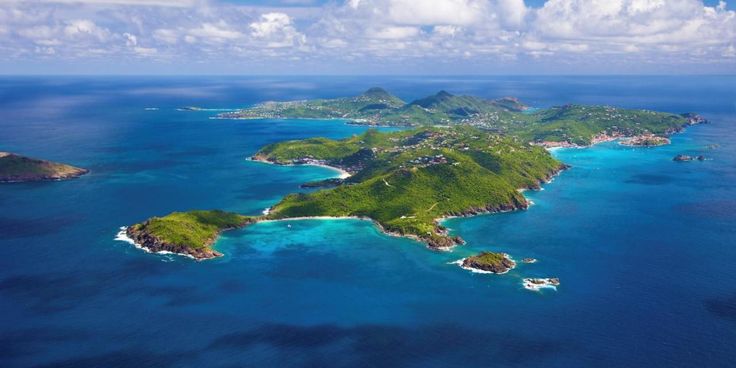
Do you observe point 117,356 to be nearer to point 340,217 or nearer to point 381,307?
point 381,307

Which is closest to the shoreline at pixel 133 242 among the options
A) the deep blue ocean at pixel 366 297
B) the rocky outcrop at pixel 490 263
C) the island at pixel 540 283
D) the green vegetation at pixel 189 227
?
the green vegetation at pixel 189 227

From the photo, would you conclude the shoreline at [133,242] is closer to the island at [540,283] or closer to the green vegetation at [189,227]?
the green vegetation at [189,227]

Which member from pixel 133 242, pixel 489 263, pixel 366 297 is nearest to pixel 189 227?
pixel 133 242

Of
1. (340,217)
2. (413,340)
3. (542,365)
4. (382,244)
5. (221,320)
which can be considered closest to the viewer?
(542,365)

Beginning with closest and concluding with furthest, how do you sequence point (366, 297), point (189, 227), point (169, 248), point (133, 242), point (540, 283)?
point (366, 297) → point (540, 283) → point (169, 248) → point (133, 242) → point (189, 227)

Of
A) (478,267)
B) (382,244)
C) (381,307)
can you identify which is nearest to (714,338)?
(478,267)

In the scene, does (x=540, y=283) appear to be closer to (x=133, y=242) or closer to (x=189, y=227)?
(x=189, y=227)

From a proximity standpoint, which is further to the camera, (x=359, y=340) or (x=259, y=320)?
(x=259, y=320)

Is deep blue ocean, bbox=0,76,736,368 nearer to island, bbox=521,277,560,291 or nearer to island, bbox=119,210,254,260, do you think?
island, bbox=521,277,560,291
